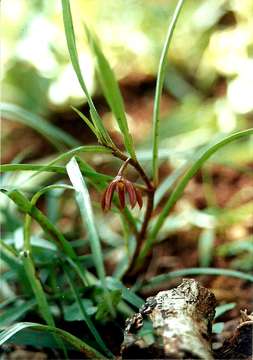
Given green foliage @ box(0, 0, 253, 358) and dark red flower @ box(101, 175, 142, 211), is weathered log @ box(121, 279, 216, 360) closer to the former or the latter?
green foliage @ box(0, 0, 253, 358)

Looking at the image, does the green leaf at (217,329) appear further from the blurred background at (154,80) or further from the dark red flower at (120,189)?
the blurred background at (154,80)

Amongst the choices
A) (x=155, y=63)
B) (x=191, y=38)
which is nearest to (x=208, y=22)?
(x=191, y=38)

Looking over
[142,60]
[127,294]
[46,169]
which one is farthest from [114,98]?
[142,60]

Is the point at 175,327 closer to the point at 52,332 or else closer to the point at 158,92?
the point at 52,332

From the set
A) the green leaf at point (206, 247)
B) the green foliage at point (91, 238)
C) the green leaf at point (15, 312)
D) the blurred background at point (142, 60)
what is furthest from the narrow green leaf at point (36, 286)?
the blurred background at point (142, 60)

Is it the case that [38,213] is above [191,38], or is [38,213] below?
below

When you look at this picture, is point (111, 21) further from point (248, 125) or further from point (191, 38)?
point (248, 125)

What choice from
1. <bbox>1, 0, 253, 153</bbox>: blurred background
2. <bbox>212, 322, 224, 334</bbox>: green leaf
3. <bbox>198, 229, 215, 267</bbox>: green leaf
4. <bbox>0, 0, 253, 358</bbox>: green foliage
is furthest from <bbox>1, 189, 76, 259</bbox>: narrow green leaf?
<bbox>1, 0, 253, 153</bbox>: blurred background
